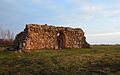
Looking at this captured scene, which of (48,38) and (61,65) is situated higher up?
(48,38)

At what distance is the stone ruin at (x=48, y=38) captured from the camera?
2786cm

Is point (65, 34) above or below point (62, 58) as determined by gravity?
above

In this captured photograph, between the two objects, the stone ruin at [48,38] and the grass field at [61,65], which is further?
the stone ruin at [48,38]

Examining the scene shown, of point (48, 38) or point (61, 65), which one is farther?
point (48, 38)

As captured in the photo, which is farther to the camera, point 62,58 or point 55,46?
point 55,46

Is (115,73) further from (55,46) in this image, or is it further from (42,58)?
(55,46)

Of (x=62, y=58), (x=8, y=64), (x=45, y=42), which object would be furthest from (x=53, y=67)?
(x=45, y=42)

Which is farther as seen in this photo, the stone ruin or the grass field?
the stone ruin

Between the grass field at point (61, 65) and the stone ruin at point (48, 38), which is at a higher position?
the stone ruin at point (48, 38)

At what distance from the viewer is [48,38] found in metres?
29.6

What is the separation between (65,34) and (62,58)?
11544 millimetres

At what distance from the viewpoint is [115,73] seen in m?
16.0

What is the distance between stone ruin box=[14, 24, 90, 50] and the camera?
27859 millimetres

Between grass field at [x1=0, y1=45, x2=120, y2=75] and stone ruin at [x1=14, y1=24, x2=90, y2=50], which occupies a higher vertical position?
stone ruin at [x1=14, y1=24, x2=90, y2=50]
